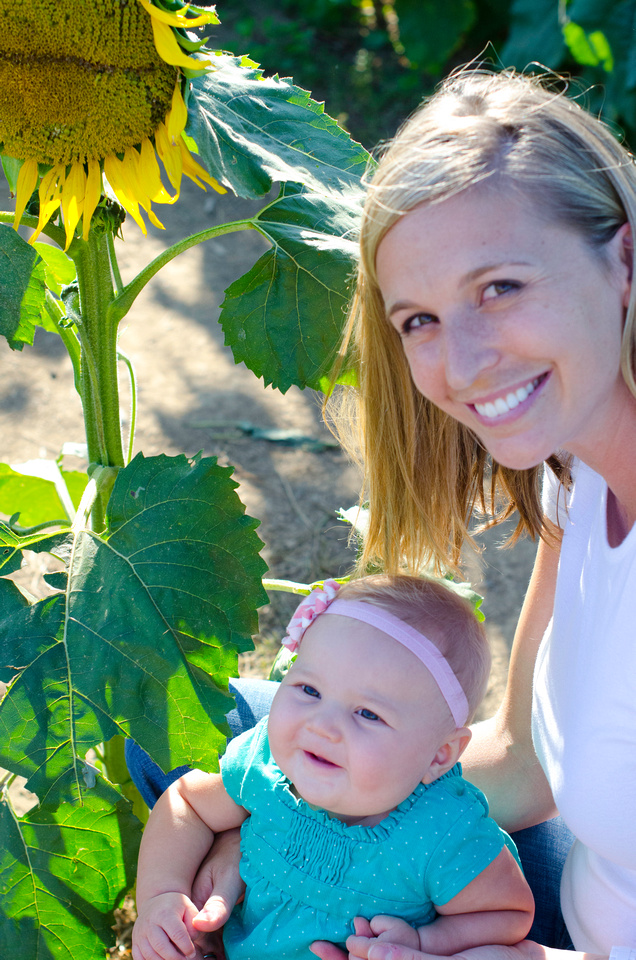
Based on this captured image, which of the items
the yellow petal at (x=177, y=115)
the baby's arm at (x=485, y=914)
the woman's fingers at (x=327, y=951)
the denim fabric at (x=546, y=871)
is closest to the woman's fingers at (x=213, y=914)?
the woman's fingers at (x=327, y=951)

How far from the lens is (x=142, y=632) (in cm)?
105

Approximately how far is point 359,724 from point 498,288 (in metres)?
0.51

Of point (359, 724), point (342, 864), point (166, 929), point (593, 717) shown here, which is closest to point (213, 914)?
point (166, 929)

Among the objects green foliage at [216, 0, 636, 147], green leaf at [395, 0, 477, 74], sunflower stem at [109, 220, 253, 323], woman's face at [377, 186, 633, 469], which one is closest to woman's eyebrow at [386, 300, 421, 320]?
woman's face at [377, 186, 633, 469]

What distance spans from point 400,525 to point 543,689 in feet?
0.97

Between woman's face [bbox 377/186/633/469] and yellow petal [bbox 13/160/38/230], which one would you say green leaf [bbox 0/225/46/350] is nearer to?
yellow petal [bbox 13/160/38/230]

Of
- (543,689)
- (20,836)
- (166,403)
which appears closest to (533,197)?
(543,689)

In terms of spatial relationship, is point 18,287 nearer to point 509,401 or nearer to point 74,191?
point 74,191

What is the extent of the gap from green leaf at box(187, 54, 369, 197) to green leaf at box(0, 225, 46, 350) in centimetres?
23

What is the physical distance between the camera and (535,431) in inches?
38.4

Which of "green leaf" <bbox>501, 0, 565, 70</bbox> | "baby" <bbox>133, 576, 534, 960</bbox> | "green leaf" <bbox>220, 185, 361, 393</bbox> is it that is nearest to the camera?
"baby" <bbox>133, 576, 534, 960</bbox>

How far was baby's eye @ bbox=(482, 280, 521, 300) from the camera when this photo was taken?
3.03 ft

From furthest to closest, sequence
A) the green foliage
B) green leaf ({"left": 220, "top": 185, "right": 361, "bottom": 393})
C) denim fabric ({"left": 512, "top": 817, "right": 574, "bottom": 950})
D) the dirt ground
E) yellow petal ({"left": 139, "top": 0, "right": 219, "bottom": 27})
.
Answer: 1. the green foliage
2. the dirt ground
3. denim fabric ({"left": 512, "top": 817, "right": 574, "bottom": 950})
4. green leaf ({"left": 220, "top": 185, "right": 361, "bottom": 393})
5. yellow petal ({"left": 139, "top": 0, "right": 219, "bottom": 27})

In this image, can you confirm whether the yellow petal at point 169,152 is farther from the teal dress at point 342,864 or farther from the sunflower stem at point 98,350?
the teal dress at point 342,864
